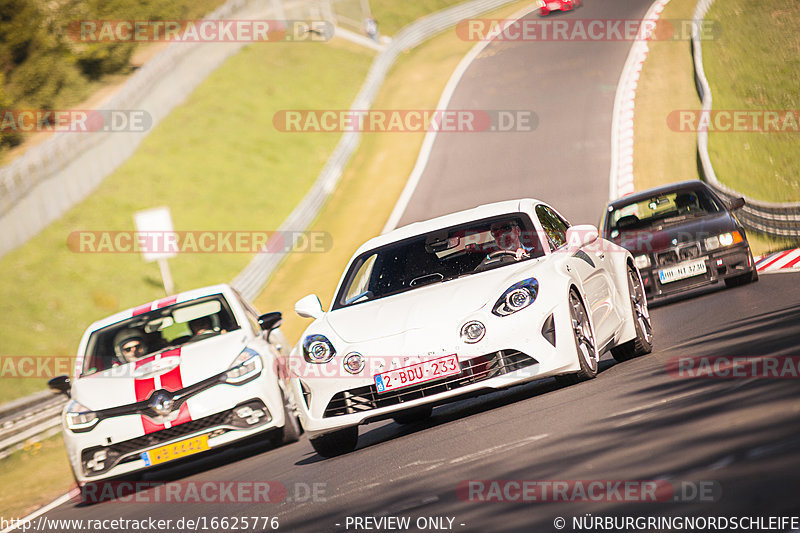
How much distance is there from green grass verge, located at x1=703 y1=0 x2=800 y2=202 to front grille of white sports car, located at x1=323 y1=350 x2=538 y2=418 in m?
16.8

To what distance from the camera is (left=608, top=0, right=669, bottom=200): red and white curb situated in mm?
25500

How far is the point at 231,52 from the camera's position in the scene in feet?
149

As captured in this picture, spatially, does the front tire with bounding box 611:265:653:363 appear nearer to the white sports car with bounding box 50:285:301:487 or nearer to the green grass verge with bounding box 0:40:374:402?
the white sports car with bounding box 50:285:301:487

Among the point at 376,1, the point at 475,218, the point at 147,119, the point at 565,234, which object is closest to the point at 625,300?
the point at 565,234

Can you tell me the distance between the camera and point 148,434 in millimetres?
9195

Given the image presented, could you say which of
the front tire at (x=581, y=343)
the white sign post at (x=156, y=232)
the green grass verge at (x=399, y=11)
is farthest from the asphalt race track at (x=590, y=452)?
the green grass verge at (x=399, y=11)

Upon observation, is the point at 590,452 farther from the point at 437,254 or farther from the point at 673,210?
the point at 673,210

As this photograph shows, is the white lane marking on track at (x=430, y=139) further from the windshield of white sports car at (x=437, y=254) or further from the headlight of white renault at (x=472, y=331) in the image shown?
the headlight of white renault at (x=472, y=331)

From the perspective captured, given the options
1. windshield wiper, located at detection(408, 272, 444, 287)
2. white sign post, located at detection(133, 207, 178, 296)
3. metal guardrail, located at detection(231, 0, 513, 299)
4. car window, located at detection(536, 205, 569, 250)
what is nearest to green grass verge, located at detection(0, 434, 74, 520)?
windshield wiper, located at detection(408, 272, 444, 287)

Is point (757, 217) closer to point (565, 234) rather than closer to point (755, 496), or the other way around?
point (565, 234)

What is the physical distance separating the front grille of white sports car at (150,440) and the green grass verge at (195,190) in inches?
517

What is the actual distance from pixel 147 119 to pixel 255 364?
92.9 feet

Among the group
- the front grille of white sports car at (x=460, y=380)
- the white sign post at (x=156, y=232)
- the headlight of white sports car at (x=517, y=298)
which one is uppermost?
the white sign post at (x=156, y=232)

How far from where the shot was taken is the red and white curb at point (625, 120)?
25.5 meters
